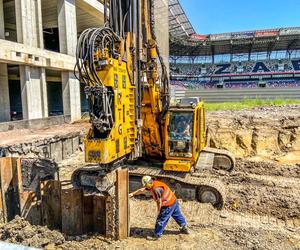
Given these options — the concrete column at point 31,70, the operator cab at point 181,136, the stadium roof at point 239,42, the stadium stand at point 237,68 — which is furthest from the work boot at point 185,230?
the stadium stand at point 237,68

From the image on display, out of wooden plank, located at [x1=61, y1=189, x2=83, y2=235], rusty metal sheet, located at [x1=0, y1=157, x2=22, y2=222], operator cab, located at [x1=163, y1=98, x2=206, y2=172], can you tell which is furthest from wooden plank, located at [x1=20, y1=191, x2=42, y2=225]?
operator cab, located at [x1=163, y1=98, x2=206, y2=172]

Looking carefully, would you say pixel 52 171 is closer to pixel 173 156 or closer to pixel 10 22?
pixel 173 156

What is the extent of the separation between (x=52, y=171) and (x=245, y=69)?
56.7 meters

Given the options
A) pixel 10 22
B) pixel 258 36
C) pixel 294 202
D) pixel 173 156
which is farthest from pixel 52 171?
pixel 258 36

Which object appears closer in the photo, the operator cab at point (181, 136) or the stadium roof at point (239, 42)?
the operator cab at point (181, 136)

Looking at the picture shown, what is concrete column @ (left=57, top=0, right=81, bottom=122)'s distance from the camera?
20688 mm

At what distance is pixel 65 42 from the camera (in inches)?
826

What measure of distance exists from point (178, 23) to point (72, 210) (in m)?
44.4

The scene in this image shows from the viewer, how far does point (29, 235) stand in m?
5.43

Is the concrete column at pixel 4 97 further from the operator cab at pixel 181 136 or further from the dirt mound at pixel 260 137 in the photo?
the operator cab at pixel 181 136

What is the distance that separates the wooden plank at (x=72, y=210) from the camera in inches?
235

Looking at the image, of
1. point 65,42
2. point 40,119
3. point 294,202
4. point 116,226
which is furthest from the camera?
point 65,42

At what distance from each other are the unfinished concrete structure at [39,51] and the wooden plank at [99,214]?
42.2 ft

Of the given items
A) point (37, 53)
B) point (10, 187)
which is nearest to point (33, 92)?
point (37, 53)
